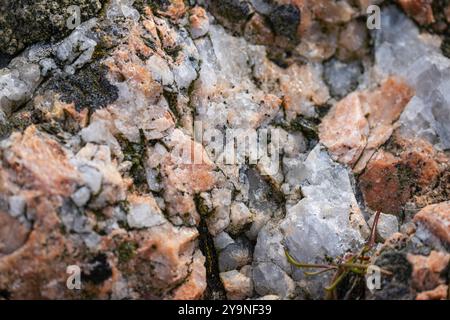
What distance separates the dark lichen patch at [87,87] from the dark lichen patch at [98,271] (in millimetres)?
1082

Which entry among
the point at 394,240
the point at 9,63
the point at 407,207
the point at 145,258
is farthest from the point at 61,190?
the point at 407,207

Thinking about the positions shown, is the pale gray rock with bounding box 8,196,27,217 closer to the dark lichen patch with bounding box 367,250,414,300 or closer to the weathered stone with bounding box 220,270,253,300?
the weathered stone with bounding box 220,270,253,300

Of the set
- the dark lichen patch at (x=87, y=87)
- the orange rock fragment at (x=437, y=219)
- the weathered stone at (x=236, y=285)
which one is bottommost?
the weathered stone at (x=236, y=285)

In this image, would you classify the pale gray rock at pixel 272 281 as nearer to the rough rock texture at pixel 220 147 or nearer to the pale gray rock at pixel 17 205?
the rough rock texture at pixel 220 147

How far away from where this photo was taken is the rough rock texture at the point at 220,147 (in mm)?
3322

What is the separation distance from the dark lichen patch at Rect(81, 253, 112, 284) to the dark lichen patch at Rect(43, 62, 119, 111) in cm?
108

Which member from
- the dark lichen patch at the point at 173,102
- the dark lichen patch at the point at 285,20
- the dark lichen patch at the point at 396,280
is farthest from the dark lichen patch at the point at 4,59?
the dark lichen patch at the point at 396,280

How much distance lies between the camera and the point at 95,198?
3.34 meters

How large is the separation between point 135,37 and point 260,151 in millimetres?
1312

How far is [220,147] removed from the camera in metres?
3.99

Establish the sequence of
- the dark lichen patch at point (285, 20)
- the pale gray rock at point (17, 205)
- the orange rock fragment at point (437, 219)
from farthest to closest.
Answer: the dark lichen patch at point (285, 20)
the orange rock fragment at point (437, 219)
the pale gray rock at point (17, 205)
